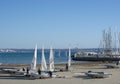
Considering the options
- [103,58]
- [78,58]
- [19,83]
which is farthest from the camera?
[78,58]

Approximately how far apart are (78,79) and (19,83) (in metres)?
7.18

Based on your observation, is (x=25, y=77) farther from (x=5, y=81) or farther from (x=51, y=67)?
(x=51, y=67)

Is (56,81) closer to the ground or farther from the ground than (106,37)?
closer to the ground

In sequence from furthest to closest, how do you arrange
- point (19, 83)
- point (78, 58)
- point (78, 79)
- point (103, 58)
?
point (78, 58) < point (103, 58) < point (78, 79) < point (19, 83)

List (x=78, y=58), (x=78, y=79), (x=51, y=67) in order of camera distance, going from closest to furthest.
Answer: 1. (x=78, y=79)
2. (x=51, y=67)
3. (x=78, y=58)

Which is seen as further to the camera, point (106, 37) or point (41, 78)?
point (106, 37)

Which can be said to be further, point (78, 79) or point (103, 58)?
point (103, 58)

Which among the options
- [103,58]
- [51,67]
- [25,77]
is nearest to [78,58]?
[103,58]

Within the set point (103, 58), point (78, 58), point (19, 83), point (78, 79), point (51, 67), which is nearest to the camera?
point (19, 83)

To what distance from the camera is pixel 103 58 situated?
104125mm

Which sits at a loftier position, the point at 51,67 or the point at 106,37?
the point at 106,37

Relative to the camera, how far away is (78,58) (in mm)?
111750

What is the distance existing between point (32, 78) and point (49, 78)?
202cm

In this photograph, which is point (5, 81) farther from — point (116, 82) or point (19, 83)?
point (116, 82)
